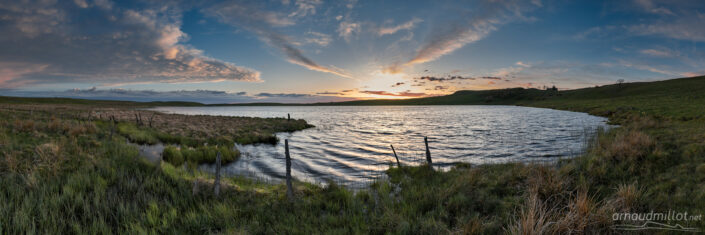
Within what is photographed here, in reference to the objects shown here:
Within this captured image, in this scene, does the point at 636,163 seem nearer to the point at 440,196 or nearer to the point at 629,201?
the point at 629,201

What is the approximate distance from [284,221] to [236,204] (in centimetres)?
201

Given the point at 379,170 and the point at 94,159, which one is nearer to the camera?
the point at 94,159

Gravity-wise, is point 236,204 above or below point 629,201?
below

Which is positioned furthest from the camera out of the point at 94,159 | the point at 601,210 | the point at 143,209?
the point at 94,159

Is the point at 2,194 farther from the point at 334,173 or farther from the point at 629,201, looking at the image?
the point at 629,201

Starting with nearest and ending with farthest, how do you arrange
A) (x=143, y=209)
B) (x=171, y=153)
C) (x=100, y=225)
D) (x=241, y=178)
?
(x=100, y=225), (x=143, y=209), (x=241, y=178), (x=171, y=153)

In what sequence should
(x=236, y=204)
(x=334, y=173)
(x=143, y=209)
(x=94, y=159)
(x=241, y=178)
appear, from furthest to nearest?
(x=334, y=173)
(x=241, y=178)
(x=94, y=159)
(x=236, y=204)
(x=143, y=209)

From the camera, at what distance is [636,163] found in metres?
9.60

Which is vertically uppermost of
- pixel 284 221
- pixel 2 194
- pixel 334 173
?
pixel 2 194

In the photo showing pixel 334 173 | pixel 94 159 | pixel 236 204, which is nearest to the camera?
pixel 236 204

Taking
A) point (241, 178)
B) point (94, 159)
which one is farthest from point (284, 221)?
point (94, 159)

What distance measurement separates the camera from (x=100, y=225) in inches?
229

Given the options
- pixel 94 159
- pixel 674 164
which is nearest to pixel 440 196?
pixel 674 164

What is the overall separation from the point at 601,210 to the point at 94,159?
16214 mm
